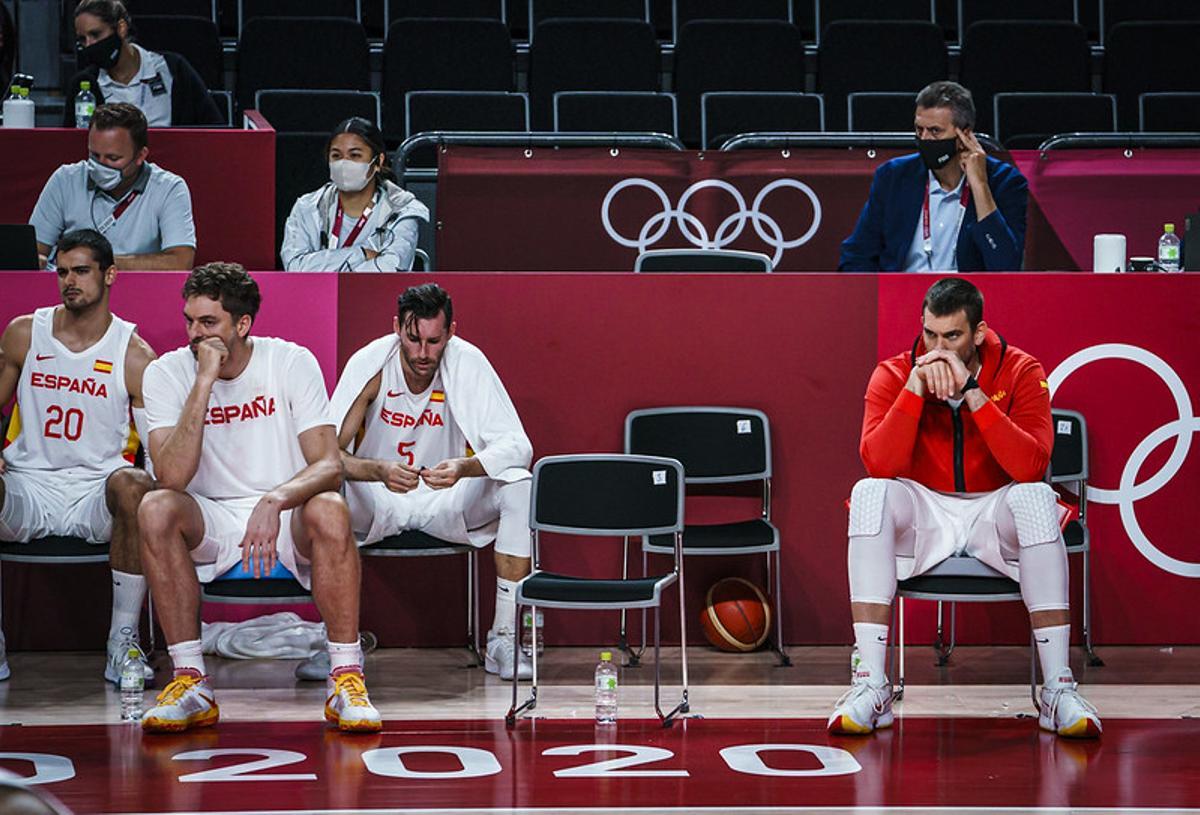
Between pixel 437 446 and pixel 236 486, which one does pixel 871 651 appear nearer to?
pixel 437 446

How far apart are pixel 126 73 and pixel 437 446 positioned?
310 cm

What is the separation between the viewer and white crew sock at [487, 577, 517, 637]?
242 inches

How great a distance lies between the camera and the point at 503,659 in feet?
20.1

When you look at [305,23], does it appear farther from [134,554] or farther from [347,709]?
[347,709]

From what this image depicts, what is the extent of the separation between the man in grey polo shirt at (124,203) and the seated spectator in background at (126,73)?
116 centimetres

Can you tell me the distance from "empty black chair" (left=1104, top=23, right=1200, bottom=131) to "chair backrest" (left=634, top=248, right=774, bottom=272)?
434 centimetres

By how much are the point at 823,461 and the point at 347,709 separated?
229cm

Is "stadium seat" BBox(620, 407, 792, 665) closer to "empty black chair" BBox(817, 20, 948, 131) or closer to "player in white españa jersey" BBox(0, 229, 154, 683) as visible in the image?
"player in white españa jersey" BBox(0, 229, 154, 683)

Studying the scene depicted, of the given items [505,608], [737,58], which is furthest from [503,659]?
[737,58]

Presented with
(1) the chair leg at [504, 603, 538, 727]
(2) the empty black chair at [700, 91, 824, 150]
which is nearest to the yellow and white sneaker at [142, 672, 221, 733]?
(1) the chair leg at [504, 603, 538, 727]

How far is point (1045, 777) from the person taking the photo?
4.71 meters

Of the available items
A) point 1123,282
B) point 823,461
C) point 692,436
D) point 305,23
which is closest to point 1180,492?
point 1123,282

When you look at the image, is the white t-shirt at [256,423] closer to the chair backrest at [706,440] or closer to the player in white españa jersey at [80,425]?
the player in white españa jersey at [80,425]

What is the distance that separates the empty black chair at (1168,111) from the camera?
998 centimetres
